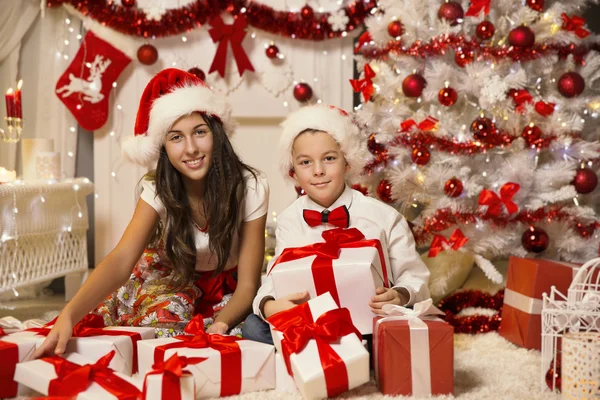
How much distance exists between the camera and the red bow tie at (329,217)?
211 cm

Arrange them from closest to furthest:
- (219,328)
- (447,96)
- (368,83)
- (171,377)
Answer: (171,377)
(219,328)
(447,96)
(368,83)

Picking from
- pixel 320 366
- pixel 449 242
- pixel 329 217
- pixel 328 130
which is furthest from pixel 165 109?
pixel 449 242

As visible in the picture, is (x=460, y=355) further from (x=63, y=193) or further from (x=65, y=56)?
(x=65, y=56)

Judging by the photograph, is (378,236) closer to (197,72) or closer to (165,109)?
(165,109)

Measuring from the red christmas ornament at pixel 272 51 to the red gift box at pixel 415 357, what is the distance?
7.51 feet

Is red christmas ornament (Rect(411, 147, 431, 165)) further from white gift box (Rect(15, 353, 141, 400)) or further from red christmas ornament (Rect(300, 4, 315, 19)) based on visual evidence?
white gift box (Rect(15, 353, 141, 400))

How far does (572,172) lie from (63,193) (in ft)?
7.68

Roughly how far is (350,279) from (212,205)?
25.6 inches

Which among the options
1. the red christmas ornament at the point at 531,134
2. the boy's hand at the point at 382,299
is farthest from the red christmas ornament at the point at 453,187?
the boy's hand at the point at 382,299

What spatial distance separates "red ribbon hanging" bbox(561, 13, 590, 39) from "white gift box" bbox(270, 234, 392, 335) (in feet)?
5.25

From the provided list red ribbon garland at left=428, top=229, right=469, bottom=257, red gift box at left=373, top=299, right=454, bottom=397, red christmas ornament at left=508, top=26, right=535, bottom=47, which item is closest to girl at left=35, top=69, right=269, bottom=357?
red gift box at left=373, top=299, right=454, bottom=397

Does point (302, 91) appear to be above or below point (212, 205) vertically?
above

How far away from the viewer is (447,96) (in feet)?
9.30

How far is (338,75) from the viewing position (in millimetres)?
3789
